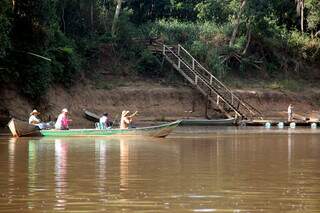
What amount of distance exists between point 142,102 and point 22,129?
633 inches

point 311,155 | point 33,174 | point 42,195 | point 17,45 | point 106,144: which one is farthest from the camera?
point 17,45

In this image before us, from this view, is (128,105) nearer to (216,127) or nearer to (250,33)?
(216,127)

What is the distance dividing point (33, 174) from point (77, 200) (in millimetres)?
3975

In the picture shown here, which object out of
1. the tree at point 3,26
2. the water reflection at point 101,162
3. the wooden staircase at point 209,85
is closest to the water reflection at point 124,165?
the water reflection at point 101,162

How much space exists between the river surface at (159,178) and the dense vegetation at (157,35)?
53.3 ft

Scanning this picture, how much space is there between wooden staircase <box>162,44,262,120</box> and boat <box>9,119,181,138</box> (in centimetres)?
1520

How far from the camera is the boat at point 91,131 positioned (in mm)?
28766

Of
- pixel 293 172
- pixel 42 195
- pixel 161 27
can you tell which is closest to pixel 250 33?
pixel 161 27

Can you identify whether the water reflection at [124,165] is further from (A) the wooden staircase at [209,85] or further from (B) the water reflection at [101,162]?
(A) the wooden staircase at [209,85]

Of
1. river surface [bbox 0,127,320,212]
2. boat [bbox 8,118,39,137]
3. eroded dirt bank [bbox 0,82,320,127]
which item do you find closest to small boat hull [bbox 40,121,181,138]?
boat [bbox 8,118,39,137]

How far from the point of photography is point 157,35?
50750 millimetres

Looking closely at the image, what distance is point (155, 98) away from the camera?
45.3 meters

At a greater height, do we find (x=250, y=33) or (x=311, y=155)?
(x=250, y=33)

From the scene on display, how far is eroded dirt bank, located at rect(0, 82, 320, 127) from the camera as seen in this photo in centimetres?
3975
